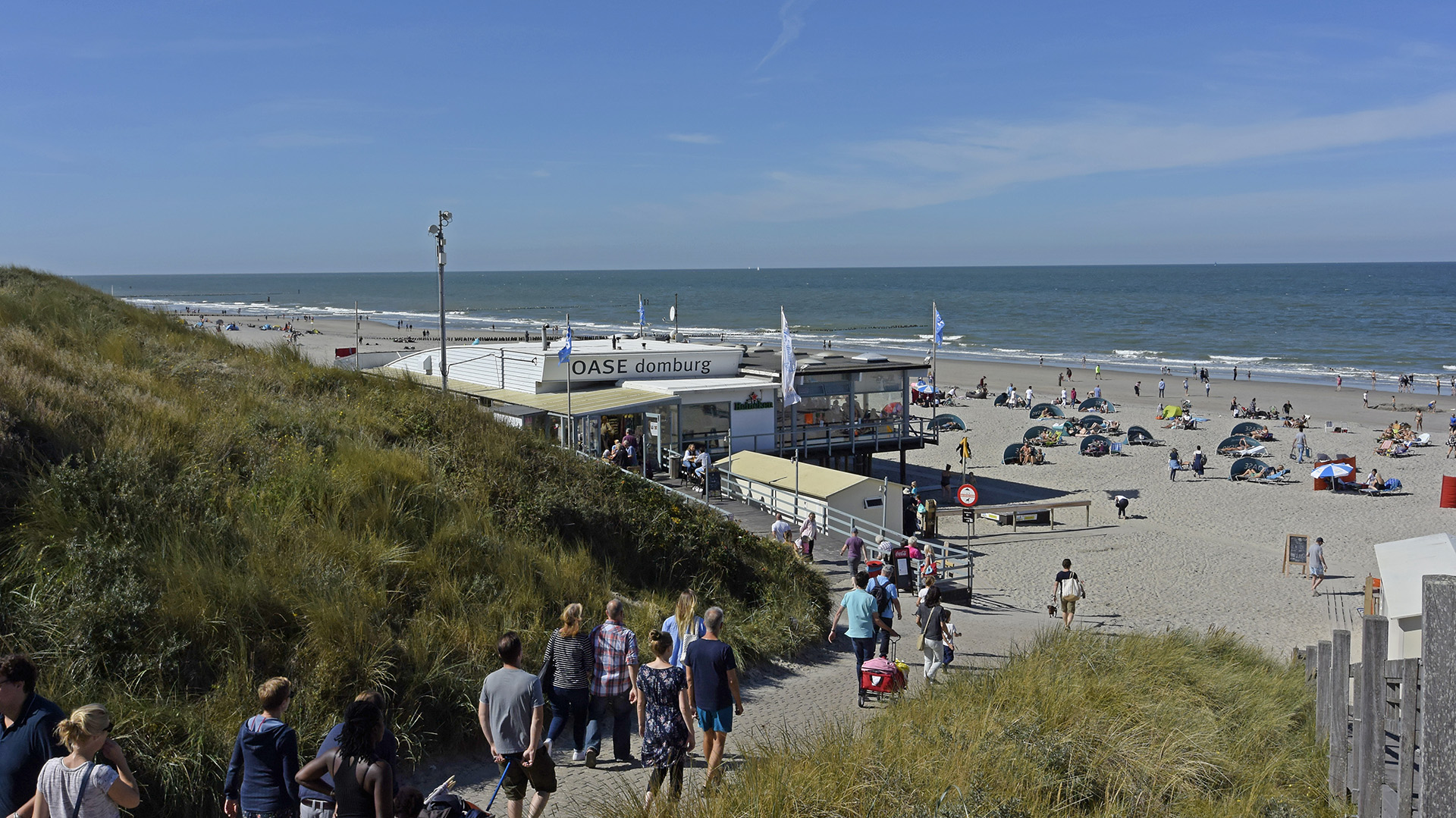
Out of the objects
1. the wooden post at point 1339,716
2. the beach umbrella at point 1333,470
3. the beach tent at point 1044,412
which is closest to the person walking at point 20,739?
the wooden post at point 1339,716

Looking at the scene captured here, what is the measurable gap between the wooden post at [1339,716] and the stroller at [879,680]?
10.7ft

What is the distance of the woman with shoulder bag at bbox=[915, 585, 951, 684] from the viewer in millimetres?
9148

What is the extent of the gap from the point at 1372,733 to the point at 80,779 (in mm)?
6106

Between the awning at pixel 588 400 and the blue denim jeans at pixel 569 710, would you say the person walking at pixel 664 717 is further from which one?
the awning at pixel 588 400

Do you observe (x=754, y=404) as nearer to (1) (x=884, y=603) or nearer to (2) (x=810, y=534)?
(2) (x=810, y=534)

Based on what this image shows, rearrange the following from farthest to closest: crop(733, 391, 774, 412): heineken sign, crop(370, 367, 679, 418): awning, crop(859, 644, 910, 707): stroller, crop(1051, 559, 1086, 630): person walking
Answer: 1. crop(733, 391, 774, 412): heineken sign
2. crop(370, 367, 679, 418): awning
3. crop(1051, 559, 1086, 630): person walking
4. crop(859, 644, 910, 707): stroller

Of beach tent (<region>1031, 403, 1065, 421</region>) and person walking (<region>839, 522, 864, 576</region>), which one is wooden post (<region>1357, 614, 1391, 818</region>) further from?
beach tent (<region>1031, 403, 1065, 421</region>)

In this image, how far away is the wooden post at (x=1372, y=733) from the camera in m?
5.00

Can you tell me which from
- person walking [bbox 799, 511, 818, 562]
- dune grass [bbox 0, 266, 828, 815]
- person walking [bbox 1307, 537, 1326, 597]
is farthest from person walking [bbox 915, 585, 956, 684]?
person walking [bbox 1307, 537, 1326, 597]

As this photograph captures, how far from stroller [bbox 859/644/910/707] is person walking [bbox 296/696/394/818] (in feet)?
16.1

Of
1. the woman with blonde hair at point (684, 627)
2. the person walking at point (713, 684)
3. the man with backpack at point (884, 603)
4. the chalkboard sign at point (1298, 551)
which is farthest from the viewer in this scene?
the chalkboard sign at point (1298, 551)

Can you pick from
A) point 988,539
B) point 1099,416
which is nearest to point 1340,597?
point 988,539

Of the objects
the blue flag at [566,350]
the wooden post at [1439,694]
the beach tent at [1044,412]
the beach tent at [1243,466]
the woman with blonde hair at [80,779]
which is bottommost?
the beach tent at [1243,466]

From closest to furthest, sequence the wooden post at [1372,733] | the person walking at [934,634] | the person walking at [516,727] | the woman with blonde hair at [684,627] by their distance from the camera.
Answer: the wooden post at [1372,733] < the person walking at [516,727] < the woman with blonde hair at [684,627] < the person walking at [934,634]
